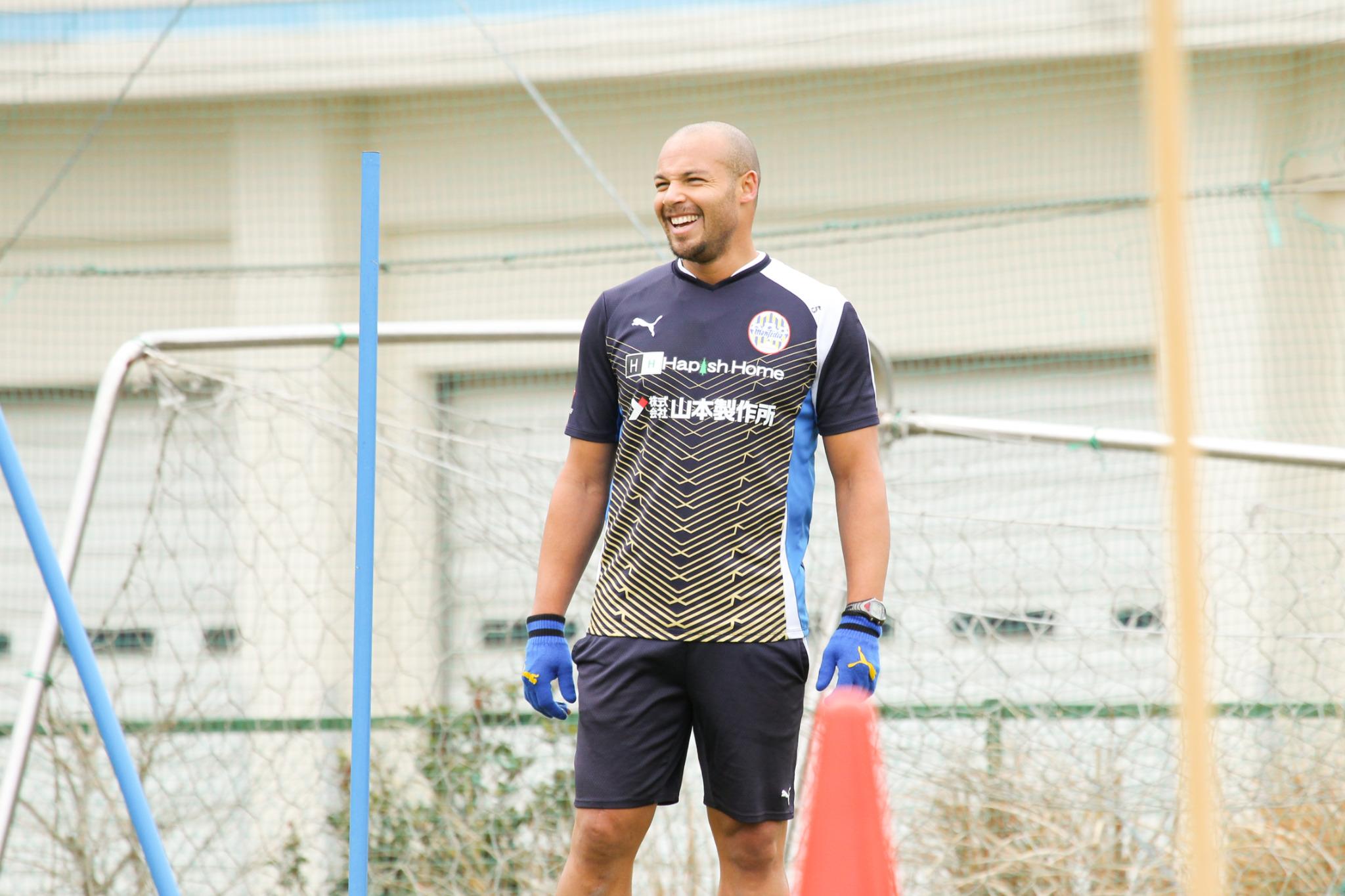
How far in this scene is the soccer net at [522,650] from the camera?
4.41m

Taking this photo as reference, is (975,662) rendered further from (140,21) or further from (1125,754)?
(140,21)

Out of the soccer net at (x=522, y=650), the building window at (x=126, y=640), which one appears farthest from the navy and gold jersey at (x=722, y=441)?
the building window at (x=126, y=640)

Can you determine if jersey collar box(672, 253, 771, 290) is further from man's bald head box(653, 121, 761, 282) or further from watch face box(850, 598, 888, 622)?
watch face box(850, 598, 888, 622)

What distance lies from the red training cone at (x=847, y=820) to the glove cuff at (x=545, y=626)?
892mm

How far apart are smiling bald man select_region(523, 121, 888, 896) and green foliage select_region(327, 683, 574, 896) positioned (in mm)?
1870

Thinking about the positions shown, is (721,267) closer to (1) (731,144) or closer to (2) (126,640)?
(1) (731,144)

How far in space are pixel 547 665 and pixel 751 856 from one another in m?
0.57

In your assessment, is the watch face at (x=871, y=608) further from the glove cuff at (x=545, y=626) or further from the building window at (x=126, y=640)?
the building window at (x=126, y=640)


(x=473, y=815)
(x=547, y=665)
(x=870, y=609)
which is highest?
(x=870, y=609)

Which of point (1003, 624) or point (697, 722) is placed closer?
point (697, 722)

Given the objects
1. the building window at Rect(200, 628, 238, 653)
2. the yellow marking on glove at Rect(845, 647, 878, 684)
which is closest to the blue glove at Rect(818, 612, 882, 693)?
the yellow marking on glove at Rect(845, 647, 878, 684)

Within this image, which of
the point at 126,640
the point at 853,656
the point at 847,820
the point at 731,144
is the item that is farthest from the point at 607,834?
the point at 126,640

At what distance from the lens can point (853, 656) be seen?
272cm

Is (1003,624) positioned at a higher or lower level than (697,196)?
lower
